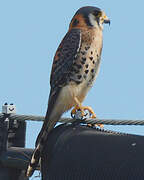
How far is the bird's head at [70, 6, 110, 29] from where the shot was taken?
22.2ft

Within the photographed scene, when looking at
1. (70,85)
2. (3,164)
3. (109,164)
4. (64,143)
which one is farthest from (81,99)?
(109,164)

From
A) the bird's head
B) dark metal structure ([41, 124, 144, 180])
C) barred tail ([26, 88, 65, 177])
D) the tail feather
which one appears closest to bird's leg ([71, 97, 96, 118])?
barred tail ([26, 88, 65, 177])

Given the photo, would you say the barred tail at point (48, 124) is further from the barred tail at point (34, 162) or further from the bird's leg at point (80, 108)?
the bird's leg at point (80, 108)

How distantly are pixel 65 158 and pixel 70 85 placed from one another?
2381 millimetres

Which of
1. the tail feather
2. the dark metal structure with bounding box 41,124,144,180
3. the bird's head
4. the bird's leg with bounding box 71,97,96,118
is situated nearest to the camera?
the dark metal structure with bounding box 41,124,144,180

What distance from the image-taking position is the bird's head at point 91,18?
678 centimetres

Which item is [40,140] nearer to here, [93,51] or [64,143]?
[64,143]

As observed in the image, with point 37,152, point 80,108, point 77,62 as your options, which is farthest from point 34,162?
point 77,62

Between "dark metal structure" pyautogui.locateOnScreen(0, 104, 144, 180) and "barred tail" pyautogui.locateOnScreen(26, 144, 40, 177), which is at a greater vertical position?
"dark metal structure" pyautogui.locateOnScreen(0, 104, 144, 180)

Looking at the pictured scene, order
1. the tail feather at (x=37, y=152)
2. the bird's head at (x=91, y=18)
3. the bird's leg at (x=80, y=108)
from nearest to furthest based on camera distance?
the tail feather at (x=37, y=152) < the bird's leg at (x=80, y=108) < the bird's head at (x=91, y=18)

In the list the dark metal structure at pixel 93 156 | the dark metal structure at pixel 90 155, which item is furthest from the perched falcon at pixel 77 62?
the dark metal structure at pixel 93 156

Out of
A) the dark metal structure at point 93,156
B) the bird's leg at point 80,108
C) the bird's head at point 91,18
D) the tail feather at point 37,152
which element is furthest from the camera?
the bird's head at point 91,18

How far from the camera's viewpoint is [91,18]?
267 inches

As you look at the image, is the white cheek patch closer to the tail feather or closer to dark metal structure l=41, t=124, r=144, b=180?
the tail feather
